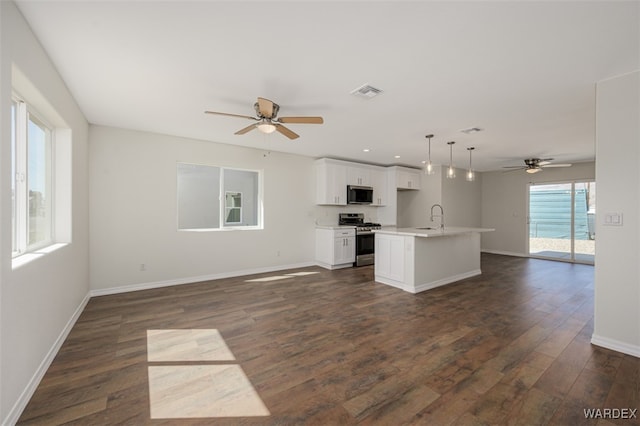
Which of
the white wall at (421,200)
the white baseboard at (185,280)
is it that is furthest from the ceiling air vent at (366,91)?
the white wall at (421,200)

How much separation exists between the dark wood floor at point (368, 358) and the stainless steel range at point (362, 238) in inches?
79.4

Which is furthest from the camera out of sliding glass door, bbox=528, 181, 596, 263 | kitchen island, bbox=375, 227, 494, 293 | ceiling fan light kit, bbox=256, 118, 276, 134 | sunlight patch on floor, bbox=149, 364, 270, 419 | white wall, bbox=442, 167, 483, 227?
white wall, bbox=442, 167, 483, 227

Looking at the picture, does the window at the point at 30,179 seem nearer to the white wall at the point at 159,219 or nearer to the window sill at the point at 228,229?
the white wall at the point at 159,219

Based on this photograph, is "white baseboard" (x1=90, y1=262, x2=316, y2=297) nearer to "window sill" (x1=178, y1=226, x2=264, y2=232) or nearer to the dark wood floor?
the dark wood floor

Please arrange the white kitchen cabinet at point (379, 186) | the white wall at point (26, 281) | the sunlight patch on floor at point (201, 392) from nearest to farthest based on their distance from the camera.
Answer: the white wall at point (26, 281) → the sunlight patch on floor at point (201, 392) → the white kitchen cabinet at point (379, 186)

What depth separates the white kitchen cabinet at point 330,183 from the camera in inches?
241

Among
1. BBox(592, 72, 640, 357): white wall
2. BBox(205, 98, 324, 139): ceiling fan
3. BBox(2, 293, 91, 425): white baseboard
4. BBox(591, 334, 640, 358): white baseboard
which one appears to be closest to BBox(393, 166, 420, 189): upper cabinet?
BBox(592, 72, 640, 357): white wall

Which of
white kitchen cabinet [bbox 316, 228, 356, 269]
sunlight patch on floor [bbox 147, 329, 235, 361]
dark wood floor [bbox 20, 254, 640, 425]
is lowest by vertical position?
sunlight patch on floor [bbox 147, 329, 235, 361]

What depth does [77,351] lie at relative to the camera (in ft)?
8.12

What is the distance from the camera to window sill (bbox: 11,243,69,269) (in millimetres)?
1827

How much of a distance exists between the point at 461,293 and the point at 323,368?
2.94 meters

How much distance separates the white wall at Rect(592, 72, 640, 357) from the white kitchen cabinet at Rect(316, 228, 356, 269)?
157 inches

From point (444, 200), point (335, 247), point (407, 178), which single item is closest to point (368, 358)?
point (335, 247)

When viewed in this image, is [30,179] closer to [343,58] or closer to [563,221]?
[343,58]
